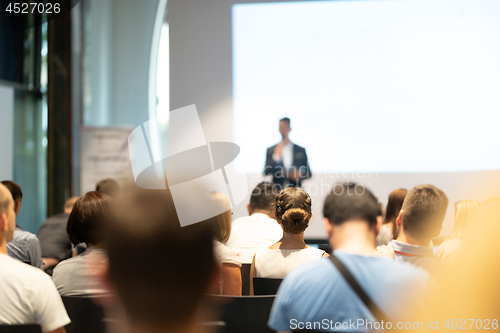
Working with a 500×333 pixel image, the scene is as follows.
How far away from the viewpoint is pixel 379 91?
5.24m

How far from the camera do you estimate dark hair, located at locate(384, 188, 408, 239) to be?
2857 millimetres

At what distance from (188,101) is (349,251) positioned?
4685mm

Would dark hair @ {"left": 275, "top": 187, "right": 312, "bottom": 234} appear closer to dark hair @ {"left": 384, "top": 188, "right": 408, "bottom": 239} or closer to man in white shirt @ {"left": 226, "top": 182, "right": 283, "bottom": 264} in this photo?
man in white shirt @ {"left": 226, "top": 182, "right": 283, "bottom": 264}

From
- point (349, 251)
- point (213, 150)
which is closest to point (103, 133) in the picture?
point (213, 150)

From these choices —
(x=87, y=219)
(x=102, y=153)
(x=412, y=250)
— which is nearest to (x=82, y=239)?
(x=87, y=219)

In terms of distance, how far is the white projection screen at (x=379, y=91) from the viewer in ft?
17.0

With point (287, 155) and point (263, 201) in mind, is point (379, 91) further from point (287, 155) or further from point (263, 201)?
point (263, 201)

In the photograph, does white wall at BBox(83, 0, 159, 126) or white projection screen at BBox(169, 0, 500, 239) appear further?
white wall at BBox(83, 0, 159, 126)

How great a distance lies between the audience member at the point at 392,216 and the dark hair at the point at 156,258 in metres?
2.32

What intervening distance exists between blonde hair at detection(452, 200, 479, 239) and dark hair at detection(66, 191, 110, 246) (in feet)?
6.20

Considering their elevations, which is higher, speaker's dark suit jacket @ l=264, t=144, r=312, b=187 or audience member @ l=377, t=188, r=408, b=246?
speaker's dark suit jacket @ l=264, t=144, r=312, b=187

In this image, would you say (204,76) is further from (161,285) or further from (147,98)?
(161,285)

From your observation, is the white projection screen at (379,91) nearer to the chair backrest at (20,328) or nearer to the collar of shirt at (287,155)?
the collar of shirt at (287,155)

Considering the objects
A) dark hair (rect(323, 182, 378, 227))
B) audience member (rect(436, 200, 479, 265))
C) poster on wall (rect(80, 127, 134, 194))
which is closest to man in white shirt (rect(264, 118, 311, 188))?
poster on wall (rect(80, 127, 134, 194))
